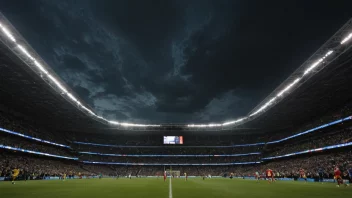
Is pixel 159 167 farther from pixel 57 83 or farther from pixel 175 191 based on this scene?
pixel 175 191

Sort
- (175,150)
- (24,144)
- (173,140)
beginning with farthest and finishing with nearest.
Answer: (175,150) → (173,140) → (24,144)

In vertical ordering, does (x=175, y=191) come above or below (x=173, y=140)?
below

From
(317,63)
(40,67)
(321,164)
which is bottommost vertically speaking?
(321,164)

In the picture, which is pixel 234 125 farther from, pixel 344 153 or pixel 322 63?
pixel 322 63

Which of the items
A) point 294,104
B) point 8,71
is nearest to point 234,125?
point 294,104

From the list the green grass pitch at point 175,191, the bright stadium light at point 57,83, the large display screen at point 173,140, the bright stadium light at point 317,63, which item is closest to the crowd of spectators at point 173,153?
the large display screen at point 173,140

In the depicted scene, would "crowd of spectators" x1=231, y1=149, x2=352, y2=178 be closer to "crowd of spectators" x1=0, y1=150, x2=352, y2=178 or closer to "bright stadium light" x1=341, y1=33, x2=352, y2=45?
"crowd of spectators" x1=0, y1=150, x2=352, y2=178

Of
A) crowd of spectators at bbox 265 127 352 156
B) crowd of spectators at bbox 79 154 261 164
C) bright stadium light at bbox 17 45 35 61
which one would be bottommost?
crowd of spectators at bbox 79 154 261 164

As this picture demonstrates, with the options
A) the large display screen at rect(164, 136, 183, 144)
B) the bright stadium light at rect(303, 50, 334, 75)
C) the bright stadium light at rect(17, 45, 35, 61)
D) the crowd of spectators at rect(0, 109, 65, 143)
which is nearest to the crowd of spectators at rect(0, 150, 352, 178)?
the crowd of spectators at rect(0, 109, 65, 143)

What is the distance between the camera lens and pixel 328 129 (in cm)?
5128

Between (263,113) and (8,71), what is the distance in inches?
1976

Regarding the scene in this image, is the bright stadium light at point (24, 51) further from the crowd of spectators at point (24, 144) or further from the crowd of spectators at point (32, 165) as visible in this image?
the crowd of spectators at point (24, 144)

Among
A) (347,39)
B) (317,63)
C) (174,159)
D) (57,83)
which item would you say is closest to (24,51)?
(57,83)

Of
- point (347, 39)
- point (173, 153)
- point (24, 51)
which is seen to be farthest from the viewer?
point (173, 153)
